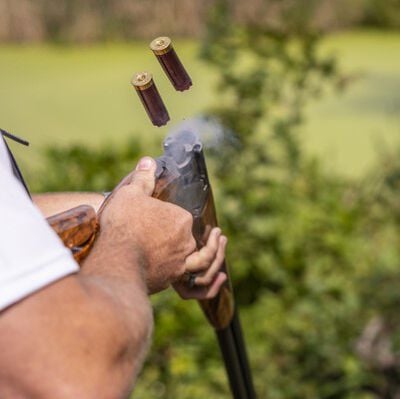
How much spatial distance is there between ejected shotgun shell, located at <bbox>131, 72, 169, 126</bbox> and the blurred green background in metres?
0.22

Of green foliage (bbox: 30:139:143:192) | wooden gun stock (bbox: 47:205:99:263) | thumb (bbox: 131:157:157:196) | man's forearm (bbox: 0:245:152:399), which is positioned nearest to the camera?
man's forearm (bbox: 0:245:152:399)

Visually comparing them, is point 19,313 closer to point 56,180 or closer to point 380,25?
point 56,180

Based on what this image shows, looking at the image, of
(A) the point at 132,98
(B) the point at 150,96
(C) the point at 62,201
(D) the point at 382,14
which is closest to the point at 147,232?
(B) the point at 150,96

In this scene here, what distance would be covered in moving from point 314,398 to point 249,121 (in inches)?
42.4

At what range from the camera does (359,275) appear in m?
3.33

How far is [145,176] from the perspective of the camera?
1.35 metres

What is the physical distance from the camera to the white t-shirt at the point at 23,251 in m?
0.98

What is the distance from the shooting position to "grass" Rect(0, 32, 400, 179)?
4574 mm

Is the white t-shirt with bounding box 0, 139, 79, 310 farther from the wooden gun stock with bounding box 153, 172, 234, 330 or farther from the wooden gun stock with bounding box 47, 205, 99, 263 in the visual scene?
the wooden gun stock with bounding box 153, 172, 234, 330

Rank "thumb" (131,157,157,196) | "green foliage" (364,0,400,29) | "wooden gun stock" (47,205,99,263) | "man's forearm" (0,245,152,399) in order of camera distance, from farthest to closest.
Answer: "green foliage" (364,0,400,29) < "thumb" (131,157,157,196) < "wooden gun stock" (47,205,99,263) < "man's forearm" (0,245,152,399)

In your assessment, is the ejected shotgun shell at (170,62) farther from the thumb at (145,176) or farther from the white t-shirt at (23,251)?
the white t-shirt at (23,251)

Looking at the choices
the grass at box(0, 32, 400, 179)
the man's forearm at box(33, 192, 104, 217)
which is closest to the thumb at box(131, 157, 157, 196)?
the man's forearm at box(33, 192, 104, 217)

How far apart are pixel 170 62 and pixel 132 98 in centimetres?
372

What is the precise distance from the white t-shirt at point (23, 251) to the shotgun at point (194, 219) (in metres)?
0.14
